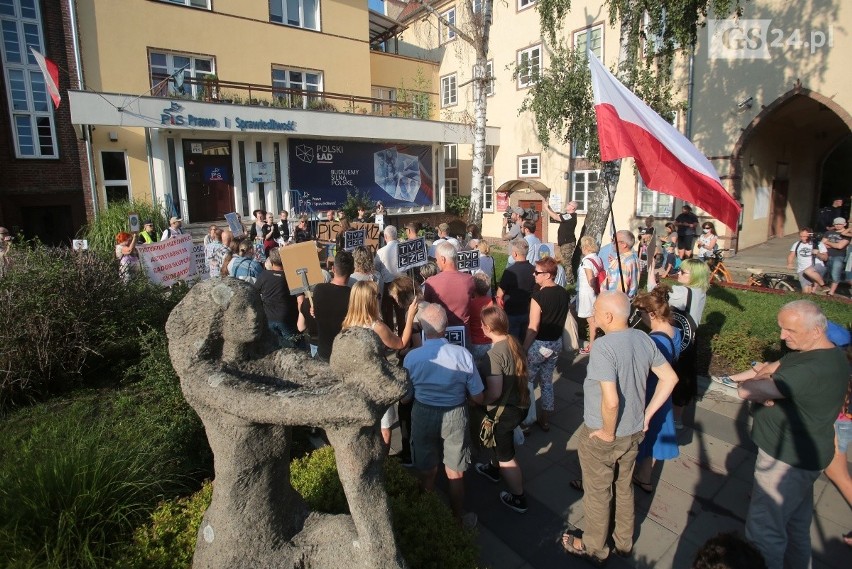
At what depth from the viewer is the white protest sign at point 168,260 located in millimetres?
7634

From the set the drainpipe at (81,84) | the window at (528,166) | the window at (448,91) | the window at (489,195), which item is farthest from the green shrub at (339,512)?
the window at (448,91)

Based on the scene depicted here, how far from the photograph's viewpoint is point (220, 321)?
71.5 inches

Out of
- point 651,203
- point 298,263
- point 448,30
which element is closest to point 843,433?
point 298,263

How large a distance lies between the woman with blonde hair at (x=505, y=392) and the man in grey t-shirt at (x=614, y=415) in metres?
0.59

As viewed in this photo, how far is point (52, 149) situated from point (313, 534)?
18.0 metres

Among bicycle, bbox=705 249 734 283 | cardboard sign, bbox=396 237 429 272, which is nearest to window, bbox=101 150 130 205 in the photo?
cardboard sign, bbox=396 237 429 272

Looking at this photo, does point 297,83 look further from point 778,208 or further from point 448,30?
point 778,208

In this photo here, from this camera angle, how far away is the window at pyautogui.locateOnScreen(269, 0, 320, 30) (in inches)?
742

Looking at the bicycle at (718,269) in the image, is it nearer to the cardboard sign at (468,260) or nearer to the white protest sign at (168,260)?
the cardboard sign at (468,260)

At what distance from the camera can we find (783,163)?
18.0 meters

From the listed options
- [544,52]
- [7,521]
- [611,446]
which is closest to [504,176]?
[544,52]

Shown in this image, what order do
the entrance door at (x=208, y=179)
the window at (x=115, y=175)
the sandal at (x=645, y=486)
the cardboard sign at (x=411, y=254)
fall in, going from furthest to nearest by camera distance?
the entrance door at (x=208, y=179)
the window at (x=115, y=175)
the cardboard sign at (x=411, y=254)
the sandal at (x=645, y=486)

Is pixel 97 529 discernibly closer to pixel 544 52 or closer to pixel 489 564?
pixel 489 564

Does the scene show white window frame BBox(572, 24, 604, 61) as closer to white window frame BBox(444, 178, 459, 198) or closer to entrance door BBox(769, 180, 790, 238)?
entrance door BBox(769, 180, 790, 238)
